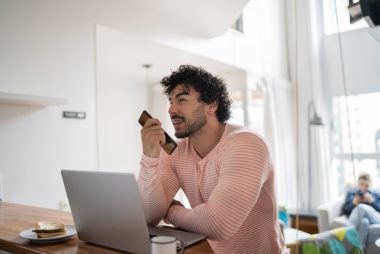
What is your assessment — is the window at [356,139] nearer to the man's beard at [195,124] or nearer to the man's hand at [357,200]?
the man's hand at [357,200]

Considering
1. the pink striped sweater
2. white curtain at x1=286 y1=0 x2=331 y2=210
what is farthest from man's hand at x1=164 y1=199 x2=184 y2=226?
white curtain at x1=286 y1=0 x2=331 y2=210

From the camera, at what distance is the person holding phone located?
998 millimetres

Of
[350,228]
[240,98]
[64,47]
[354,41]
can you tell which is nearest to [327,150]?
[350,228]

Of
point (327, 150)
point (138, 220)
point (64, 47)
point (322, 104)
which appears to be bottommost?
point (138, 220)

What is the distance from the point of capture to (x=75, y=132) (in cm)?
234

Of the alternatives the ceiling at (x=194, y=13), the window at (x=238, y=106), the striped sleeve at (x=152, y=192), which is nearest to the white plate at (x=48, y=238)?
the striped sleeve at (x=152, y=192)

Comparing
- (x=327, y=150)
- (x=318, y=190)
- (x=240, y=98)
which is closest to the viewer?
(x=327, y=150)

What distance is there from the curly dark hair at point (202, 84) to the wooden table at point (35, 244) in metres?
0.59

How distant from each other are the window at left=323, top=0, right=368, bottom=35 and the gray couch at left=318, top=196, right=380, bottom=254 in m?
0.60

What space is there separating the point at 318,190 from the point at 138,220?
983mm

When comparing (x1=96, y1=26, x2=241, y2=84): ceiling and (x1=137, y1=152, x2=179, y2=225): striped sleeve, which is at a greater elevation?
(x1=96, y1=26, x2=241, y2=84): ceiling

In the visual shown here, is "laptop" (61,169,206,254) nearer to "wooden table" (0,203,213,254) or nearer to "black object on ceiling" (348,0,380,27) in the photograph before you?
"wooden table" (0,203,213,254)

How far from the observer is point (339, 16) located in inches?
43.2

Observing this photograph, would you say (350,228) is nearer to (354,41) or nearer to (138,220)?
(354,41)
